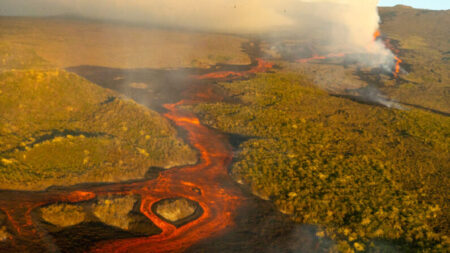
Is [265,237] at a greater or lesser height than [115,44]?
lesser

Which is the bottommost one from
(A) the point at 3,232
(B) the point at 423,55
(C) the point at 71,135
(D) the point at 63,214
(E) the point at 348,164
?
(A) the point at 3,232

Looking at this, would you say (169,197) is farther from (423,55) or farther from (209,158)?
(423,55)

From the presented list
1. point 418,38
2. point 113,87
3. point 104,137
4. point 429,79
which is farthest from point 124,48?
point 418,38

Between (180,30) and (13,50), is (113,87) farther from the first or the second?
(180,30)

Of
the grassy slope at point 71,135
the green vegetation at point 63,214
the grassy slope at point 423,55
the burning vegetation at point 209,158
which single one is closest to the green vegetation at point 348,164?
the burning vegetation at point 209,158

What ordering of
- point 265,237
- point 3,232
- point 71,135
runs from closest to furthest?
point 3,232, point 265,237, point 71,135

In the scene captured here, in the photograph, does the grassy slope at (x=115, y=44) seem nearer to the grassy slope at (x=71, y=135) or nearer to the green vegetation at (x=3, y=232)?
the grassy slope at (x=71, y=135)

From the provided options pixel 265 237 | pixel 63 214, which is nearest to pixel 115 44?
pixel 63 214
